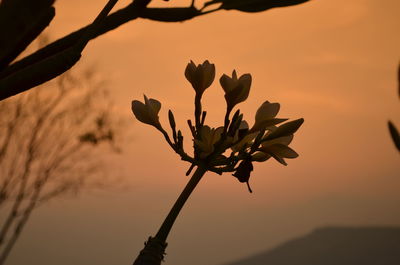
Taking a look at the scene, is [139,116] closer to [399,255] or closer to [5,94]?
[5,94]

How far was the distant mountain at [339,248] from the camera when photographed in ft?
55.1

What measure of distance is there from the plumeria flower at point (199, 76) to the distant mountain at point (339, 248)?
16349 mm

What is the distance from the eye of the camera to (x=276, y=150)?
50cm

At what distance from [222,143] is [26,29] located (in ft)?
0.66

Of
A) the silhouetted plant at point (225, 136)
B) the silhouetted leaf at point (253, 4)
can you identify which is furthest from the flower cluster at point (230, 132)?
the silhouetted leaf at point (253, 4)

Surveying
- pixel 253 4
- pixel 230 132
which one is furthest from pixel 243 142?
pixel 253 4

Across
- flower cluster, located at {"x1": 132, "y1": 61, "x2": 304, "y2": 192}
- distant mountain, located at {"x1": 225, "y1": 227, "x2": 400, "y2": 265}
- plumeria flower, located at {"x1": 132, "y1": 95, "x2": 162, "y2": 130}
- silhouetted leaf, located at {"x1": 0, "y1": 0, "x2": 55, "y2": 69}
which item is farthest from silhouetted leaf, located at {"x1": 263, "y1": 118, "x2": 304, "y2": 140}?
distant mountain, located at {"x1": 225, "y1": 227, "x2": 400, "y2": 265}

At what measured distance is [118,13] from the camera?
57 cm

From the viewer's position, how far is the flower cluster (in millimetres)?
478

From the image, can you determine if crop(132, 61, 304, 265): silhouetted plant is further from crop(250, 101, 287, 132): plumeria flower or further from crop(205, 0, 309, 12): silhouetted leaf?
crop(205, 0, 309, 12): silhouetted leaf

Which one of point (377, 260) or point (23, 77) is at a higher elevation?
point (377, 260)

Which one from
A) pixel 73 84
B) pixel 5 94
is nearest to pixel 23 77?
pixel 5 94

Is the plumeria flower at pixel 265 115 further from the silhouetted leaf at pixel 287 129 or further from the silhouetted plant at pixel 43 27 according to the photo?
the silhouetted plant at pixel 43 27

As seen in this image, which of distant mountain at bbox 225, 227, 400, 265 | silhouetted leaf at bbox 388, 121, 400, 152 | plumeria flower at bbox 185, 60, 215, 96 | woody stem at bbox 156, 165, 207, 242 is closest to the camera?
silhouetted leaf at bbox 388, 121, 400, 152
